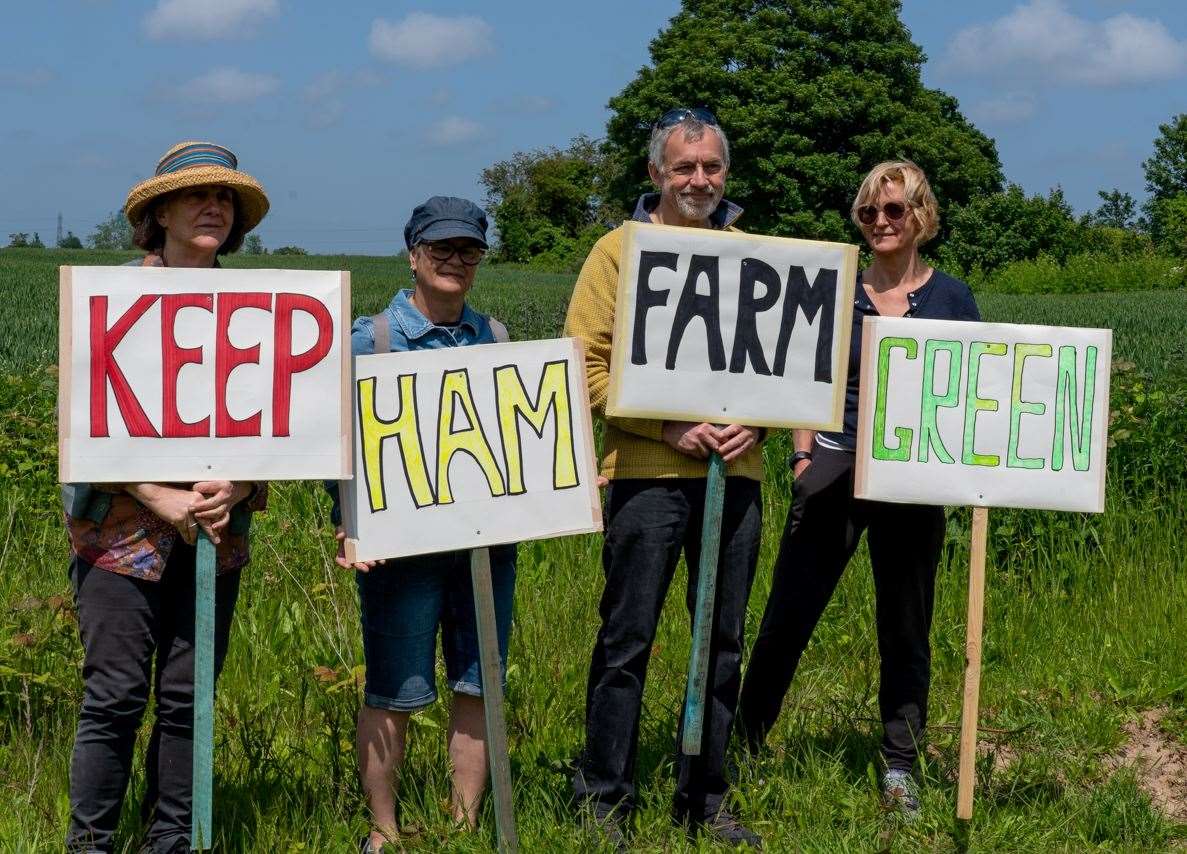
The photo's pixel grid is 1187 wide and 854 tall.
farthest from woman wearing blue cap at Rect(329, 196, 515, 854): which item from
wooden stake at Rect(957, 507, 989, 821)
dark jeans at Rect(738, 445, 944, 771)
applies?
wooden stake at Rect(957, 507, 989, 821)

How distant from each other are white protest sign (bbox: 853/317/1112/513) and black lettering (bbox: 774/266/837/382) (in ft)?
0.55

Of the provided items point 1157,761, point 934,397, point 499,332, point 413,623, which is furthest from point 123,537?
point 1157,761

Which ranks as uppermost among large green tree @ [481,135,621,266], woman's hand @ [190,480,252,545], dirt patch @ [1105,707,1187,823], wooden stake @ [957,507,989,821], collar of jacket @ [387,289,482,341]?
large green tree @ [481,135,621,266]

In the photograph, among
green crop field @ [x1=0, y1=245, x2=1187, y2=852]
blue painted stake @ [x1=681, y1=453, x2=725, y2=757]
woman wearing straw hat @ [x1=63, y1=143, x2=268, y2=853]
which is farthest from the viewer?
green crop field @ [x1=0, y1=245, x2=1187, y2=852]

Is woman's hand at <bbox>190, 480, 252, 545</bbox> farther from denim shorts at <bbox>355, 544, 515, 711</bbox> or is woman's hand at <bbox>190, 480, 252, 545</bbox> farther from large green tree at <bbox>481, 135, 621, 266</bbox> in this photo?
large green tree at <bbox>481, 135, 621, 266</bbox>

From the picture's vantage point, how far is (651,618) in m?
3.67

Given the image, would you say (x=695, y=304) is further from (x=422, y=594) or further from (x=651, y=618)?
(x=422, y=594)

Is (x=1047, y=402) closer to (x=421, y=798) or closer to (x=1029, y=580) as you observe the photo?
(x=421, y=798)

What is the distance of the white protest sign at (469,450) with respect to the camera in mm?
3281

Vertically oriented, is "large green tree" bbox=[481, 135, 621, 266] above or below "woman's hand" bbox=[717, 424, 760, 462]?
above

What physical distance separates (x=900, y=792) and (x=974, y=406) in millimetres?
1289

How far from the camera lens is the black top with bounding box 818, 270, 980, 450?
3.95 metres

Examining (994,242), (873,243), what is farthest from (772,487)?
(994,242)

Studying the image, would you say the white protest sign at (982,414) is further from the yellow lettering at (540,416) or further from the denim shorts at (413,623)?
the denim shorts at (413,623)
